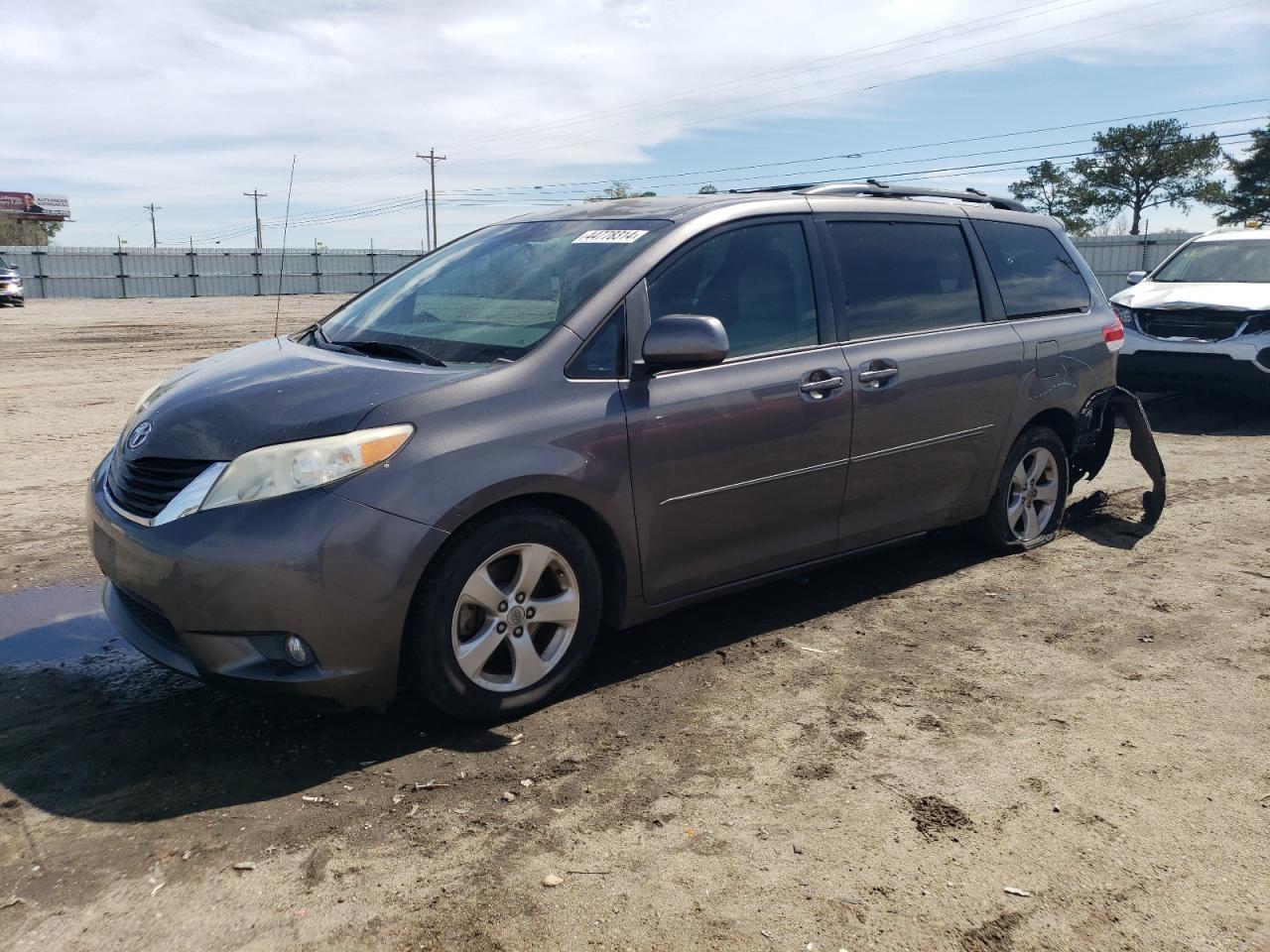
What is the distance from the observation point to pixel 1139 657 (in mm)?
4348

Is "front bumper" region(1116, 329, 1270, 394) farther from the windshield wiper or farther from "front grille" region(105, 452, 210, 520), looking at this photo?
"front grille" region(105, 452, 210, 520)

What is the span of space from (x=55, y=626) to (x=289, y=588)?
2.10 metres

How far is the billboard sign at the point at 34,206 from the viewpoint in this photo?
84062 millimetres

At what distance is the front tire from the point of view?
135 inches

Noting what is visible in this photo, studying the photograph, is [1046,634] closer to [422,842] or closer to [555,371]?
[555,371]

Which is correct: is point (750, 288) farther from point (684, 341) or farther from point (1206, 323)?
point (1206, 323)

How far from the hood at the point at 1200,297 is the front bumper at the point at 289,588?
919 centimetres

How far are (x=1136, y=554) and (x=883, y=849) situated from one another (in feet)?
11.7

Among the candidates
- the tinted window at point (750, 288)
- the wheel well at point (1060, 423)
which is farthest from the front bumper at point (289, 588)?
the wheel well at point (1060, 423)

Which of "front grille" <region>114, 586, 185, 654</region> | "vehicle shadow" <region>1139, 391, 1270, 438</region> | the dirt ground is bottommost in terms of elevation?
the dirt ground

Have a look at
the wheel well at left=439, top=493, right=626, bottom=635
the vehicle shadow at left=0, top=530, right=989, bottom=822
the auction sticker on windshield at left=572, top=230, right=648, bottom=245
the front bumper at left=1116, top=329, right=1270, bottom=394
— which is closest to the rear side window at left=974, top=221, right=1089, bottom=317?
the auction sticker on windshield at left=572, top=230, right=648, bottom=245

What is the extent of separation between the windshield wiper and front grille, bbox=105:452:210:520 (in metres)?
0.86

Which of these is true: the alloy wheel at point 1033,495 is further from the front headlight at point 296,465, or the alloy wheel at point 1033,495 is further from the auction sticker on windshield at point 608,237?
the front headlight at point 296,465

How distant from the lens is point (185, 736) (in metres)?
3.61
